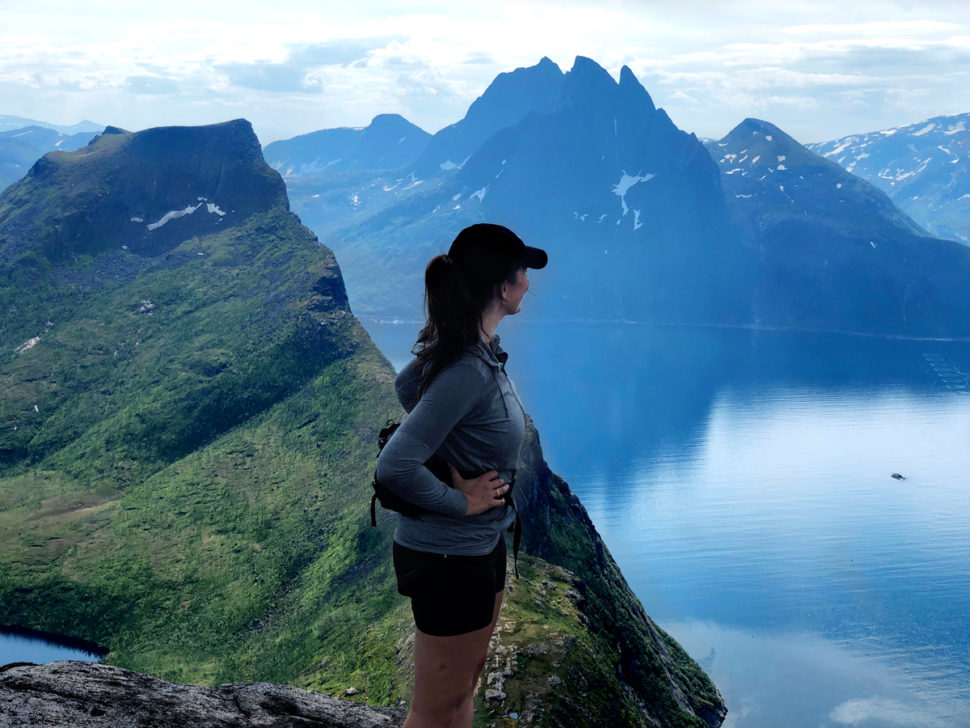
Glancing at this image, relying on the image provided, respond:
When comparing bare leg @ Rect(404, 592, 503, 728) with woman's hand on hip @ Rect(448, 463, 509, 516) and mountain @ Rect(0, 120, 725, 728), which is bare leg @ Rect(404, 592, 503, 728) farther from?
mountain @ Rect(0, 120, 725, 728)

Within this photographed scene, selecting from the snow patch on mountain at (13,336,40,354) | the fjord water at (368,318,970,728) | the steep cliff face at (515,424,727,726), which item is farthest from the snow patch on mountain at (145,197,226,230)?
the steep cliff face at (515,424,727,726)

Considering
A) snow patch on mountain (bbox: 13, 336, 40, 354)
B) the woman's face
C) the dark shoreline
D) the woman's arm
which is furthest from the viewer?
snow patch on mountain (bbox: 13, 336, 40, 354)

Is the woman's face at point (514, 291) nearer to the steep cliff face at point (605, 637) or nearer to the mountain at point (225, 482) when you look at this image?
the mountain at point (225, 482)

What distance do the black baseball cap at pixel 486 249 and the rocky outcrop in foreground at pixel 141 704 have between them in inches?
184

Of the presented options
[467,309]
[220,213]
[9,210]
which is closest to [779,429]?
→ [220,213]

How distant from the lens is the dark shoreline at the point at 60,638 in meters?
64.6

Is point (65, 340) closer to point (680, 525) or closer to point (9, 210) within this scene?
point (9, 210)

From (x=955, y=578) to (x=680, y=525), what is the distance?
36.1 meters

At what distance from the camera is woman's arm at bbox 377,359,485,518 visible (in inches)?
210

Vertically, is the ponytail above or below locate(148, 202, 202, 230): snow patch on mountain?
above

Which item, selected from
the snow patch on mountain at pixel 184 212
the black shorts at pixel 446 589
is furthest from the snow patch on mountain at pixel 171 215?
the black shorts at pixel 446 589

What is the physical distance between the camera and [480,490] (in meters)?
5.62

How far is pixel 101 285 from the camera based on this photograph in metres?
136

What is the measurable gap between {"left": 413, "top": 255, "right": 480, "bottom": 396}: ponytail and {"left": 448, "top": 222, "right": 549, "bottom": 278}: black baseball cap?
0.10 metres
